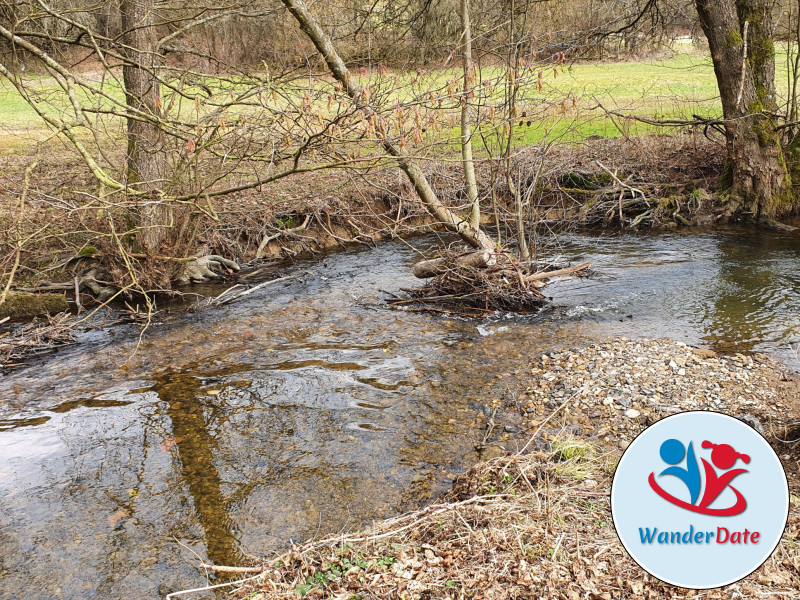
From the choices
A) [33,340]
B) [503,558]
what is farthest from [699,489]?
[33,340]

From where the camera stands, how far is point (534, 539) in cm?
403

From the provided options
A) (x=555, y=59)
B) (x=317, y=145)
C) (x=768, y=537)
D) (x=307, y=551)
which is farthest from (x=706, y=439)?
(x=555, y=59)

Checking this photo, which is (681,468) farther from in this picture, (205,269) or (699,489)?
(205,269)

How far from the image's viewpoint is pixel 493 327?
909cm

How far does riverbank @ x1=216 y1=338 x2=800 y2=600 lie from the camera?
3629mm

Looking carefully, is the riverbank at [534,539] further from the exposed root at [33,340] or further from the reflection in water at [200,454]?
the exposed root at [33,340]

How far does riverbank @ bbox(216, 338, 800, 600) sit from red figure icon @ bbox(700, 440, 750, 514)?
1027mm

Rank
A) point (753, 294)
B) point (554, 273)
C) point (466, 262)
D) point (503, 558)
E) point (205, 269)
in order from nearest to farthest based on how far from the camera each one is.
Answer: point (503, 558), point (753, 294), point (466, 262), point (554, 273), point (205, 269)

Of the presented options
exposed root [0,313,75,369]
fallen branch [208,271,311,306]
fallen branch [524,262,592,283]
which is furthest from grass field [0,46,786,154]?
exposed root [0,313,75,369]

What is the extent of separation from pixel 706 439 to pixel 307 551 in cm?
268

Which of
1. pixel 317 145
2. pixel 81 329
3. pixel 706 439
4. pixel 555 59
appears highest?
pixel 555 59

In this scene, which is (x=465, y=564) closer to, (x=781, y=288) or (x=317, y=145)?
(x=317, y=145)

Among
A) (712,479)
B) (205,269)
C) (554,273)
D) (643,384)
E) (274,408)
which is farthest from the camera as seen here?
(205,269)

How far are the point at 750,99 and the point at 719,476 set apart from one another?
13.3 meters
